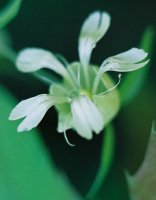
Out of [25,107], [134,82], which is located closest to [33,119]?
[25,107]

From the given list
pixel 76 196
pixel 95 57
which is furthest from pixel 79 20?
pixel 76 196

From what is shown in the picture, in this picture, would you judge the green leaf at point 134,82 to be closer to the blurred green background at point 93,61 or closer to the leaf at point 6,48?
the blurred green background at point 93,61

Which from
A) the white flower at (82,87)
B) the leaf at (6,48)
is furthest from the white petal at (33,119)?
the leaf at (6,48)

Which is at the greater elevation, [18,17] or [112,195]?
[18,17]

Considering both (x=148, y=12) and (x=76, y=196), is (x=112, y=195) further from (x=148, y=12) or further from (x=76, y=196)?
(x=148, y=12)

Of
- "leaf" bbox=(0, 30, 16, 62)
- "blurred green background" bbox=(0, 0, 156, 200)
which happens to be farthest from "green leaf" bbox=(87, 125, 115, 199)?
"leaf" bbox=(0, 30, 16, 62)

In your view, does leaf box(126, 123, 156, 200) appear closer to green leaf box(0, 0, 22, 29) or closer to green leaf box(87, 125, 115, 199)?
green leaf box(87, 125, 115, 199)
